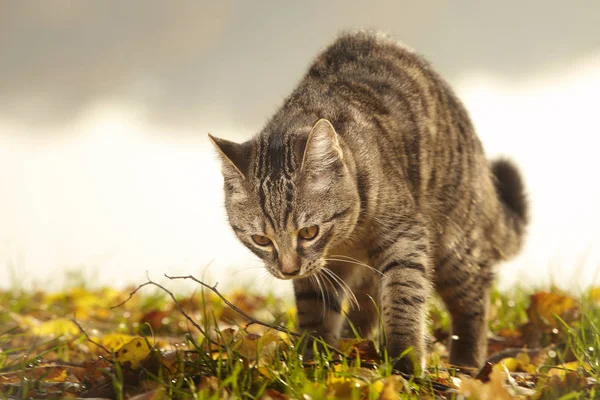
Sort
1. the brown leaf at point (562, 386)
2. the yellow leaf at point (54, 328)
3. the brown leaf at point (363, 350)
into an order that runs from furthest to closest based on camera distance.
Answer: the yellow leaf at point (54, 328) < the brown leaf at point (363, 350) < the brown leaf at point (562, 386)

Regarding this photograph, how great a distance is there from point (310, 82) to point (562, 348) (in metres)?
1.88

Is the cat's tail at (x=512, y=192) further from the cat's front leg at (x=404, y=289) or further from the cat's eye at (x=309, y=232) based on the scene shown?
the cat's eye at (x=309, y=232)

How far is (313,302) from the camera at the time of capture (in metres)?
3.18

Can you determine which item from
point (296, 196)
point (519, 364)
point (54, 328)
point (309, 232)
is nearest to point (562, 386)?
point (519, 364)

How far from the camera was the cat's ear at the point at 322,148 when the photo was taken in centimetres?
256

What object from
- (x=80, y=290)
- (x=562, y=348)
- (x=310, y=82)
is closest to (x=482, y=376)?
(x=562, y=348)

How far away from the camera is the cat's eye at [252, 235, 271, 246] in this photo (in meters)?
2.71

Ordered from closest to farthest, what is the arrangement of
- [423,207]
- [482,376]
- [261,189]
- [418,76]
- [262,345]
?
[262,345]
[482,376]
[261,189]
[423,207]
[418,76]

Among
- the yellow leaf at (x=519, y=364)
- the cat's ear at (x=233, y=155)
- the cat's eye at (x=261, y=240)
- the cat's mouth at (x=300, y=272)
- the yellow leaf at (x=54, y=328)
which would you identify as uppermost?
the cat's ear at (x=233, y=155)

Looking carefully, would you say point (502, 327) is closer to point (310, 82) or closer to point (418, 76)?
point (418, 76)

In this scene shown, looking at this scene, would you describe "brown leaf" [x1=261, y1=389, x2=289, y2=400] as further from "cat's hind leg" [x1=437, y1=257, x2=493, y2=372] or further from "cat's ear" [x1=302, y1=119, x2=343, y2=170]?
"cat's hind leg" [x1=437, y1=257, x2=493, y2=372]

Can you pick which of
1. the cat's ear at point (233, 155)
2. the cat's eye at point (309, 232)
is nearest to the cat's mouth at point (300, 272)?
the cat's eye at point (309, 232)

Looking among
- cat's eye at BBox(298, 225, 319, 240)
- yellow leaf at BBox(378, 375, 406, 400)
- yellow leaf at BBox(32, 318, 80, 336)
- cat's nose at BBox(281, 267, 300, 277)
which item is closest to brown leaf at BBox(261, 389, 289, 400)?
yellow leaf at BBox(378, 375, 406, 400)

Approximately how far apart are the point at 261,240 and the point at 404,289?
65 centimetres
